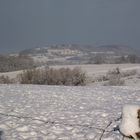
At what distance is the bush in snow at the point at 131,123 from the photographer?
5008mm

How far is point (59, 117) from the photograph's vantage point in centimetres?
1022

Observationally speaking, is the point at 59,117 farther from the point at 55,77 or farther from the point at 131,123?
the point at 55,77

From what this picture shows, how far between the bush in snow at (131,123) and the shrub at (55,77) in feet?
67.8

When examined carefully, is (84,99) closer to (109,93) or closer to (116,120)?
(109,93)

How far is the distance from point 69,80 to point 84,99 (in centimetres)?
1213

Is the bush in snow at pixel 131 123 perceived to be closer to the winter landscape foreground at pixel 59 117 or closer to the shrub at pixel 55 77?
the winter landscape foreground at pixel 59 117

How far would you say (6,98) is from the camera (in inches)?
541

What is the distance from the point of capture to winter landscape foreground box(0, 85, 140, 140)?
861 cm

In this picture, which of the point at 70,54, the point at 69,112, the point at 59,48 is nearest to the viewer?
the point at 69,112

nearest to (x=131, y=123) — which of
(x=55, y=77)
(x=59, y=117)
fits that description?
(x=59, y=117)

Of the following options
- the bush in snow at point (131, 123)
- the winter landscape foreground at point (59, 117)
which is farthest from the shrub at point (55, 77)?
the bush in snow at point (131, 123)

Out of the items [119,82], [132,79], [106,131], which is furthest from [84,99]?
[132,79]

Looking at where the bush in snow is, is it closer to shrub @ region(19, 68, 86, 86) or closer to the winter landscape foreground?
the winter landscape foreground

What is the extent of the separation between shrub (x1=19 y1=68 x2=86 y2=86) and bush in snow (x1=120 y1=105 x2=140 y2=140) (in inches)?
814
